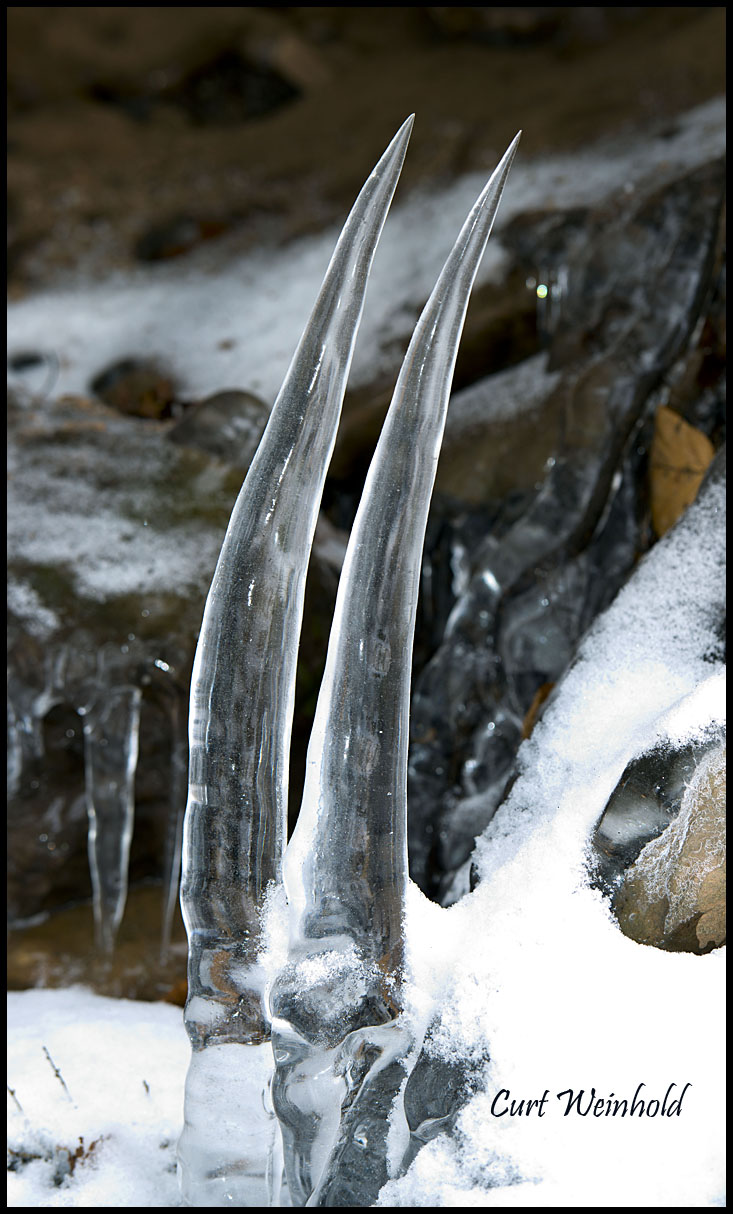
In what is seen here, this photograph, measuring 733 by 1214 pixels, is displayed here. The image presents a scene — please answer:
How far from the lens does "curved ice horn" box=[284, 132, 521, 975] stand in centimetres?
104

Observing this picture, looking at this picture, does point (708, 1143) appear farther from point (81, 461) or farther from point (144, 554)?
point (81, 461)

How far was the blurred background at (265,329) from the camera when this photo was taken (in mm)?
2078

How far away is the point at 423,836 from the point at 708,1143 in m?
0.92

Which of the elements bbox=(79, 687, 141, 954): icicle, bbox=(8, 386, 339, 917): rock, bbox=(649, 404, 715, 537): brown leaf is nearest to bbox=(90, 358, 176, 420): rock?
bbox=(8, 386, 339, 917): rock

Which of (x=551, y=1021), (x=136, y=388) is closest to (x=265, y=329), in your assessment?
(x=136, y=388)

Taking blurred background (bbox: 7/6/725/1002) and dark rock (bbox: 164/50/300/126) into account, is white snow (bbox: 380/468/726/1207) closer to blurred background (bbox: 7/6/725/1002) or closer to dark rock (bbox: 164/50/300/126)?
blurred background (bbox: 7/6/725/1002)

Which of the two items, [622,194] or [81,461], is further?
[622,194]

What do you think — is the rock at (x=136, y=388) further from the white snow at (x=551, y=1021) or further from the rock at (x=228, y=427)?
the white snow at (x=551, y=1021)

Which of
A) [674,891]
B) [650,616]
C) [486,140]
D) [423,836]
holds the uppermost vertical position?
[486,140]

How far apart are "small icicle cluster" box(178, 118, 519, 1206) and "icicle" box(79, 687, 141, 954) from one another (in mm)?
1044

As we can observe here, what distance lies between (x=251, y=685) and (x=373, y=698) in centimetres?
13

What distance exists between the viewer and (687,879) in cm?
115

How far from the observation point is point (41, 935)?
2.17m

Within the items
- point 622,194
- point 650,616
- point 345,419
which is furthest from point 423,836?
Result: point 622,194
